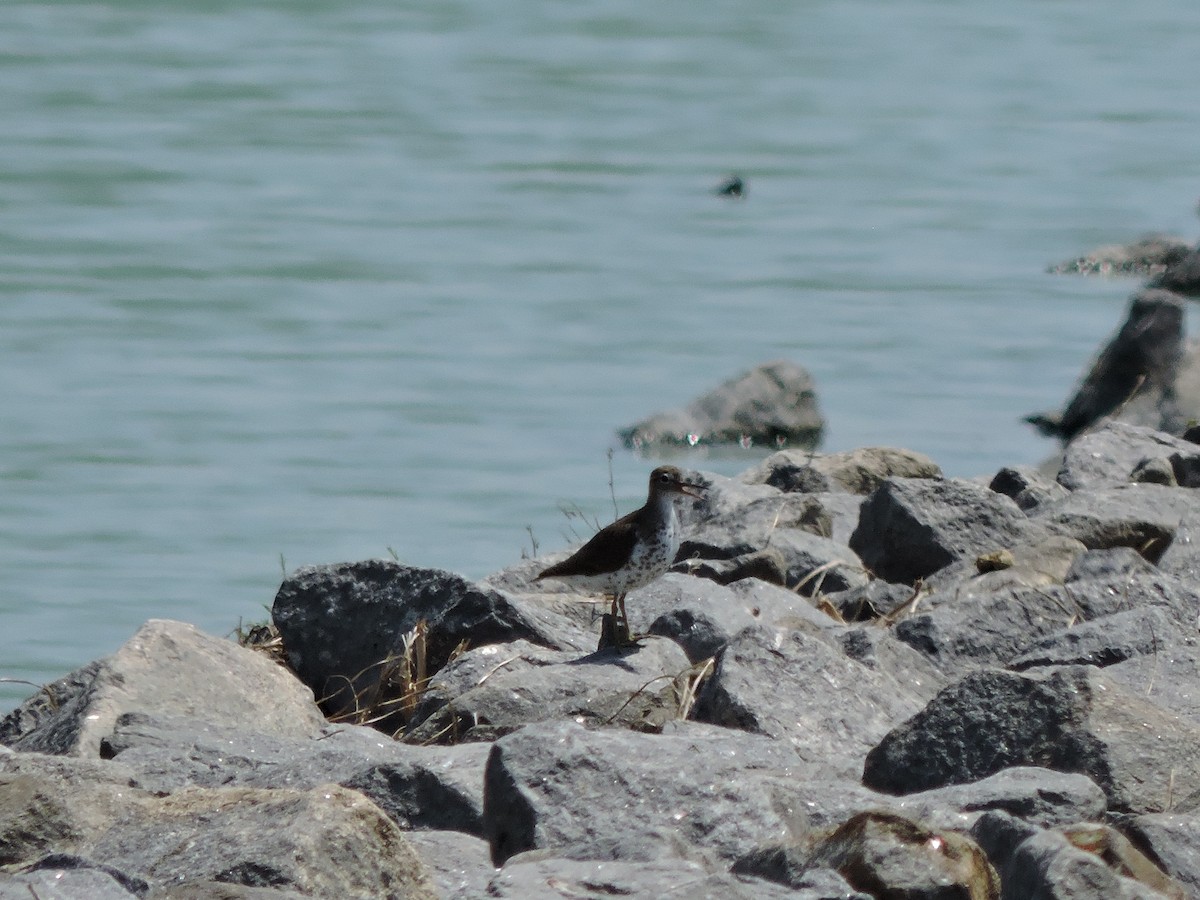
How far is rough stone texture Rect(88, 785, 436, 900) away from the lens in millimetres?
4578

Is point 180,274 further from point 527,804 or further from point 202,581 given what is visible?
point 527,804

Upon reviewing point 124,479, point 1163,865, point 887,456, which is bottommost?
point 124,479

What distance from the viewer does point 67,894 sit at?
14.3ft

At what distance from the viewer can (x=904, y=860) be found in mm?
4574

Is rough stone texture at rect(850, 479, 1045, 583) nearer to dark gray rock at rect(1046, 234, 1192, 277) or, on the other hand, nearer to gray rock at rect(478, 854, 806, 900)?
gray rock at rect(478, 854, 806, 900)

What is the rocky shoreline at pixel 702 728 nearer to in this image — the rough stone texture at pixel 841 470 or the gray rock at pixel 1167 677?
the gray rock at pixel 1167 677

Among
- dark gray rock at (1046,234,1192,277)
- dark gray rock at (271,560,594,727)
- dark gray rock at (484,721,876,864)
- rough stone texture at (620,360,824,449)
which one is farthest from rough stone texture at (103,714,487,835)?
dark gray rock at (1046,234,1192,277)

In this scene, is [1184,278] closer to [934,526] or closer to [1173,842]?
[934,526]

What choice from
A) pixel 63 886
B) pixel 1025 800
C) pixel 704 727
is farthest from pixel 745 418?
pixel 63 886

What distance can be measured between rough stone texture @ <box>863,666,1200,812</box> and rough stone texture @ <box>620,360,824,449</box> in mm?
10787

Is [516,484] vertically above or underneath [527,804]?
underneath

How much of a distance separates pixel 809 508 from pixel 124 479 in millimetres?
8198

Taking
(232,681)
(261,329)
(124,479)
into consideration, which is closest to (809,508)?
(232,681)

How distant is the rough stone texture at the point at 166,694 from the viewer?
263 inches
